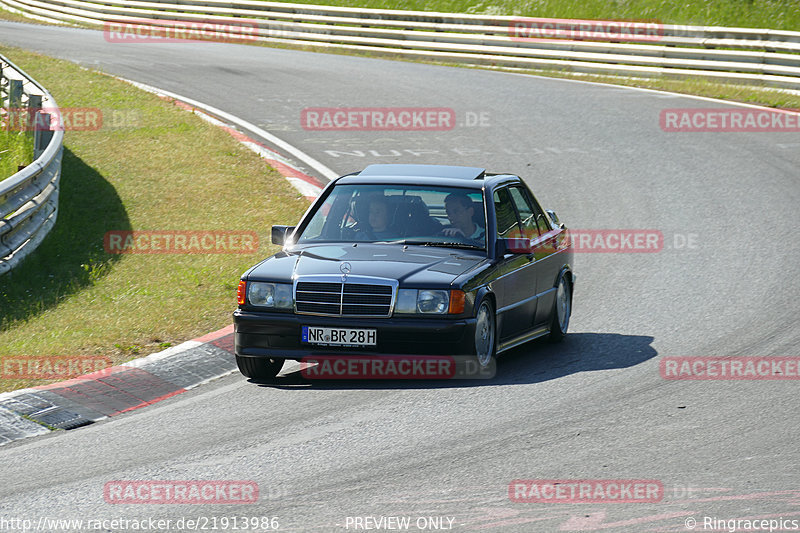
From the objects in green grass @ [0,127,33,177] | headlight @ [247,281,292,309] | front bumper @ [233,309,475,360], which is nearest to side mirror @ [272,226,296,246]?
headlight @ [247,281,292,309]

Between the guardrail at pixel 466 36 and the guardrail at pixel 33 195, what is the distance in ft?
46.1

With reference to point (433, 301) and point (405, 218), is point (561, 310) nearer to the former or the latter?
point (405, 218)

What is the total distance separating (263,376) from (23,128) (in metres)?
8.11

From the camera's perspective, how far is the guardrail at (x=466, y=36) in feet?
77.9

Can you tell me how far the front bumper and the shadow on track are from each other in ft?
0.81

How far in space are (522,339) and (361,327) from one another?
5.64 ft

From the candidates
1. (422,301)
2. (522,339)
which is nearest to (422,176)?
(522,339)

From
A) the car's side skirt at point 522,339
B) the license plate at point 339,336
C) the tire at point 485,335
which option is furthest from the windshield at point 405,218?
the license plate at point 339,336

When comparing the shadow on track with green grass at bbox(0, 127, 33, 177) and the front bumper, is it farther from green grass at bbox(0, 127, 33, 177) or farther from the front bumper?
green grass at bbox(0, 127, 33, 177)

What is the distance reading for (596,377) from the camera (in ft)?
27.6

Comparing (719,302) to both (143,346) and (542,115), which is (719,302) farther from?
(542,115)

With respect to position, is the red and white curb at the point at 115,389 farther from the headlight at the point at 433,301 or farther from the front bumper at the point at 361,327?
the headlight at the point at 433,301

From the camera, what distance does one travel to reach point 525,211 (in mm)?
10070

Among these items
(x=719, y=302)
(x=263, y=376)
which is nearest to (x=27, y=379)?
(x=263, y=376)
